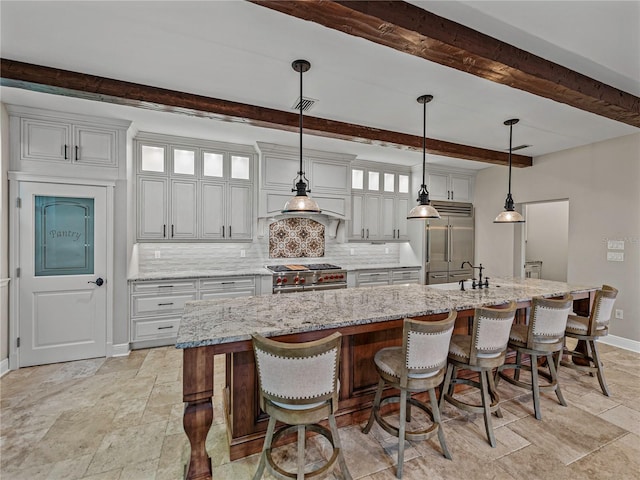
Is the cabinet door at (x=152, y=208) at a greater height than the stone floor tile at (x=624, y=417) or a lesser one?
greater

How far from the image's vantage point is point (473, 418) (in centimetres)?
236

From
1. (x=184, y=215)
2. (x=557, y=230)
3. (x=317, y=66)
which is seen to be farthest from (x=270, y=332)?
(x=557, y=230)

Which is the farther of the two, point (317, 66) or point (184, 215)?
point (184, 215)

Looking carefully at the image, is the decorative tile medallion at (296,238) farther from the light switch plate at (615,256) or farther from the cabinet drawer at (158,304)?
the light switch plate at (615,256)

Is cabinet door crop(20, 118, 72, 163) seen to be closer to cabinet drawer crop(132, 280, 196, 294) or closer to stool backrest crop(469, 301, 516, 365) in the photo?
cabinet drawer crop(132, 280, 196, 294)

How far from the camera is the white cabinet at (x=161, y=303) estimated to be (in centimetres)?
363

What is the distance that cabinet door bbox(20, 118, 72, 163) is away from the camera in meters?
3.11

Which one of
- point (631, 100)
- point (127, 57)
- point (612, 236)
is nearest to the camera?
point (127, 57)

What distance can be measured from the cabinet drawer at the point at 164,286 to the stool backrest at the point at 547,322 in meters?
3.62

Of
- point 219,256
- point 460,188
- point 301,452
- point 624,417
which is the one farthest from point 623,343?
point 219,256

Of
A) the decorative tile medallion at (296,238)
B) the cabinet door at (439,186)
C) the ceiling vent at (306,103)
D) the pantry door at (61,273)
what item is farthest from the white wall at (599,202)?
the pantry door at (61,273)

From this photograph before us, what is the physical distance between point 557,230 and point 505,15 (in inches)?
261

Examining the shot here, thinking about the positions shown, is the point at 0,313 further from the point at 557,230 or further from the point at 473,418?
the point at 557,230

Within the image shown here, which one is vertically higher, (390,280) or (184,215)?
(184,215)
